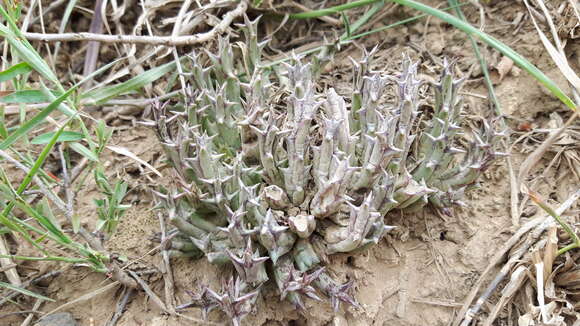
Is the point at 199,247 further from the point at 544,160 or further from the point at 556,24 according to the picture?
the point at 556,24

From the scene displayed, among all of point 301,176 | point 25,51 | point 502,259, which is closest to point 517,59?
point 502,259

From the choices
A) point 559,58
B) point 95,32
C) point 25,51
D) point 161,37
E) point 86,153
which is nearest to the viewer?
point 25,51

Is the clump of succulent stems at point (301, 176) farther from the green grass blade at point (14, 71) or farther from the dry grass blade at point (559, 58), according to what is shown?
the green grass blade at point (14, 71)

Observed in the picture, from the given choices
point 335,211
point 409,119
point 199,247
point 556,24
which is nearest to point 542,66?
point 556,24

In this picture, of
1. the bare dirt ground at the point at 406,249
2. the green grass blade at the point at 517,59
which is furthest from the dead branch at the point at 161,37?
the green grass blade at the point at 517,59

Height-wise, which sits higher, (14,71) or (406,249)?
(14,71)

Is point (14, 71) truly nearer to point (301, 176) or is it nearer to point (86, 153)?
point (86, 153)

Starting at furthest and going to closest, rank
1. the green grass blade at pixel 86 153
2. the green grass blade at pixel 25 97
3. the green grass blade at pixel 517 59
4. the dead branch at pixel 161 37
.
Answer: the dead branch at pixel 161 37 → the green grass blade at pixel 517 59 → the green grass blade at pixel 86 153 → the green grass blade at pixel 25 97

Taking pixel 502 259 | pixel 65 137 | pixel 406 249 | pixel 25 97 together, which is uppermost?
pixel 25 97
